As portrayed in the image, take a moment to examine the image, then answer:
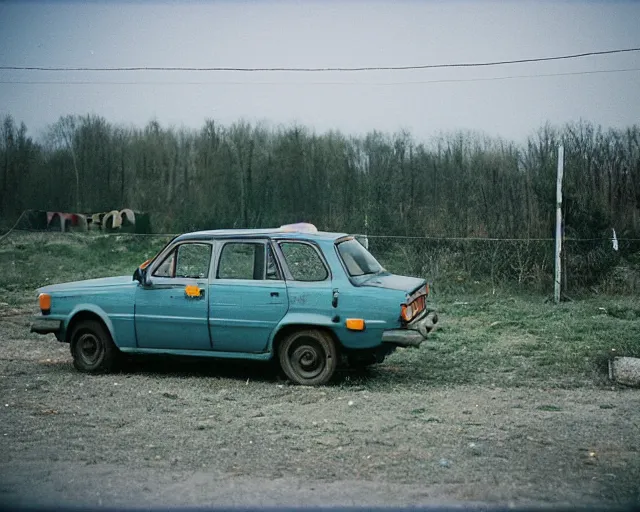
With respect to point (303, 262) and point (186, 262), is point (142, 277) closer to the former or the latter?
point (186, 262)

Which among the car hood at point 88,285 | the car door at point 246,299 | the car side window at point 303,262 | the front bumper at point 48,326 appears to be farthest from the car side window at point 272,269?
the front bumper at point 48,326

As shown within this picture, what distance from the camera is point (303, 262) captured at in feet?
27.0

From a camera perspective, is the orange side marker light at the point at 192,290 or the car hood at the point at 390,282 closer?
the car hood at the point at 390,282

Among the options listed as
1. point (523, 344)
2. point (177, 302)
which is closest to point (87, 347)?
point (177, 302)

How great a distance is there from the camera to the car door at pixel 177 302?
325 inches

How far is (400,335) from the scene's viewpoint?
7.56 meters

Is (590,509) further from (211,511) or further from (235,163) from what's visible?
(235,163)

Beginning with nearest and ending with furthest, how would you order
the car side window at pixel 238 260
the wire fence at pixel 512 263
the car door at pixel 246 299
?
the car door at pixel 246 299
the car side window at pixel 238 260
the wire fence at pixel 512 263

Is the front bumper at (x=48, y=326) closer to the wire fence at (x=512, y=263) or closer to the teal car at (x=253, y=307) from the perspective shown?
the teal car at (x=253, y=307)

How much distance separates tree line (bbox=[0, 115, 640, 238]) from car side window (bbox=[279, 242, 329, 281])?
9.16 m

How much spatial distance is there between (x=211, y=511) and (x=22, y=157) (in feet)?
66.3

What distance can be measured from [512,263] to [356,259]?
8132 millimetres

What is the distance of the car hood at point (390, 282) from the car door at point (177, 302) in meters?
1.78

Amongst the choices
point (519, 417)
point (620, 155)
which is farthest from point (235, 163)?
point (519, 417)
